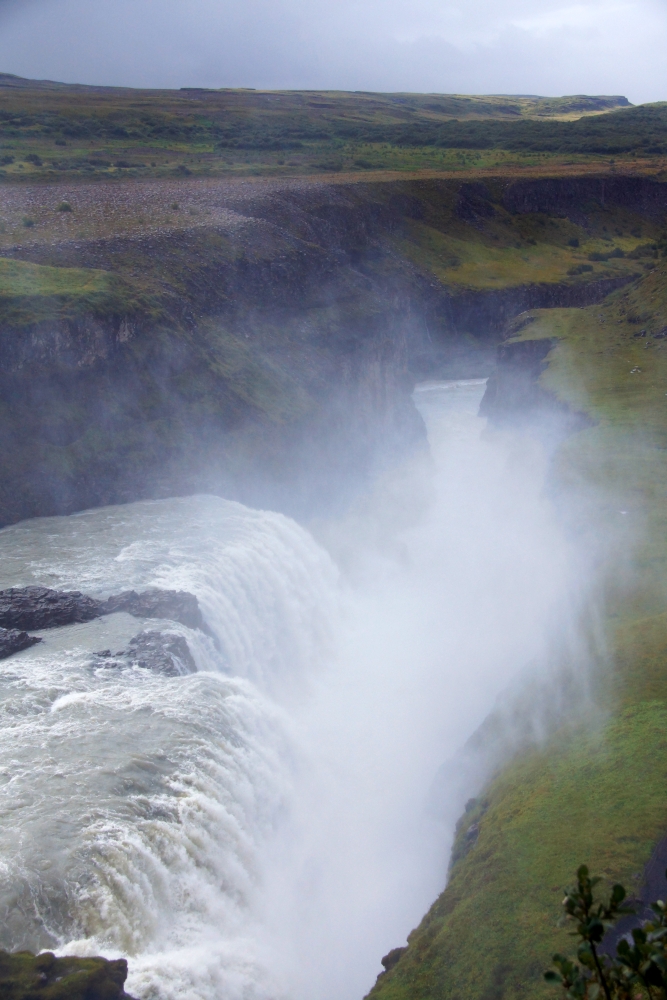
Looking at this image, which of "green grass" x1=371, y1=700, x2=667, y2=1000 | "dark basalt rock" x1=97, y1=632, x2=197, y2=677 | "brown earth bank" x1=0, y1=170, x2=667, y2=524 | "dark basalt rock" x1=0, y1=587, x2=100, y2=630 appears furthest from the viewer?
"brown earth bank" x1=0, y1=170, x2=667, y2=524

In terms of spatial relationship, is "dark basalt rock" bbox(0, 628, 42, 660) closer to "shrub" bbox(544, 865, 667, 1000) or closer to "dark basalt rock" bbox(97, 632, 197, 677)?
"dark basalt rock" bbox(97, 632, 197, 677)

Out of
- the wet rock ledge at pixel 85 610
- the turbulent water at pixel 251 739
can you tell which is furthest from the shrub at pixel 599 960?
the wet rock ledge at pixel 85 610

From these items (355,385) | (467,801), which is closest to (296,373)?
(355,385)

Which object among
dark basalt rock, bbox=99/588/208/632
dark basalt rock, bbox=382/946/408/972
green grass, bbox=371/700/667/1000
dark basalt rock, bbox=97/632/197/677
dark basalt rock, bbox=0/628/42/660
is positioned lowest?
dark basalt rock, bbox=382/946/408/972

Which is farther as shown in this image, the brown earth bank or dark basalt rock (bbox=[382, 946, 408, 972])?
the brown earth bank

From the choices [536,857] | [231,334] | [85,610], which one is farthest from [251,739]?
[231,334]

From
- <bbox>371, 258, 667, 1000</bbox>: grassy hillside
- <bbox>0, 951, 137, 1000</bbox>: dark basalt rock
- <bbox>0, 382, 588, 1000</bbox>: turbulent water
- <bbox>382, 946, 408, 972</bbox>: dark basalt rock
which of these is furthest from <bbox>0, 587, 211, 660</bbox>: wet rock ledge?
<bbox>0, 951, 137, 1000</bbox>: dark basalt rock

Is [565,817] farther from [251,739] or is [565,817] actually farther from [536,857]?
[251,739]
